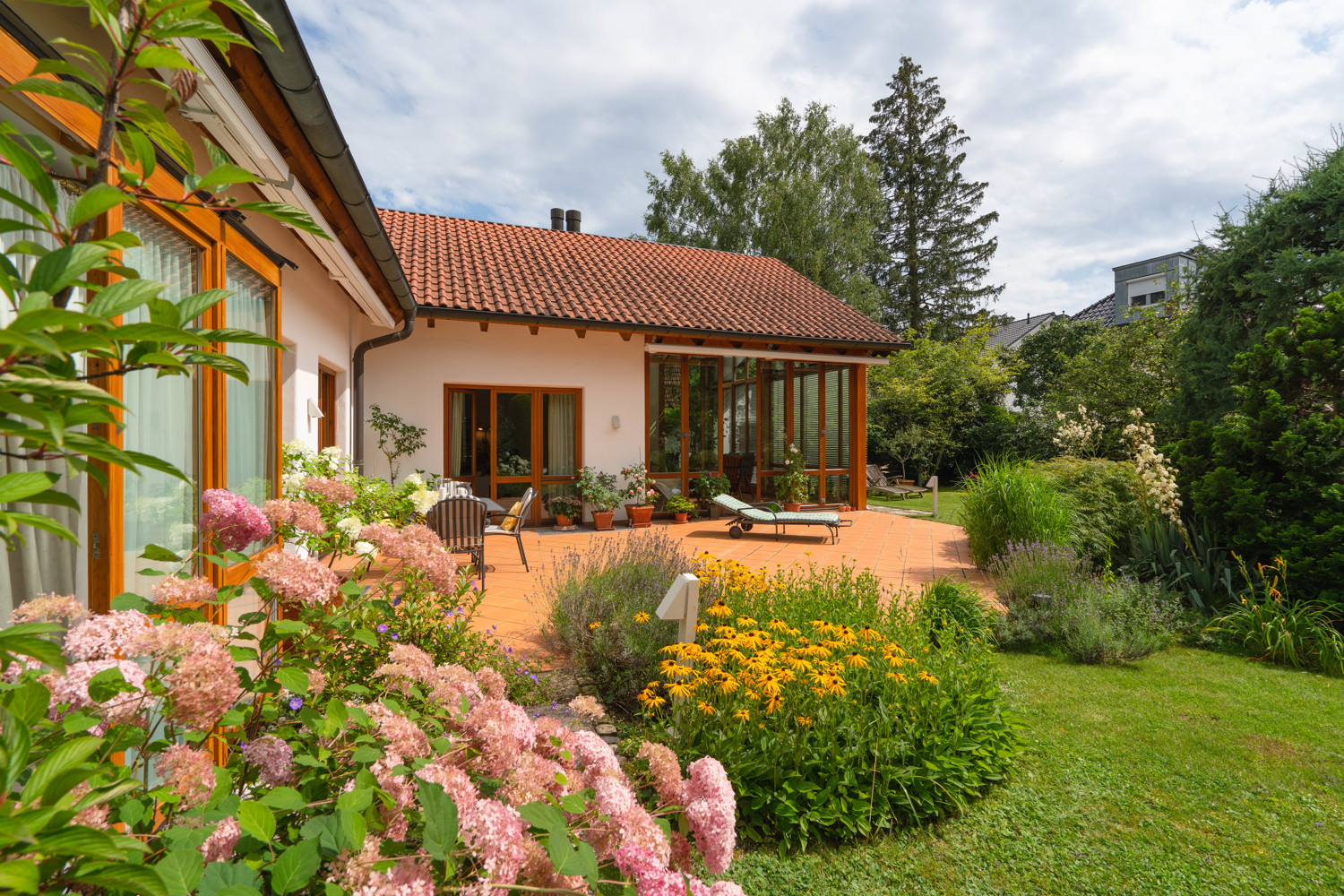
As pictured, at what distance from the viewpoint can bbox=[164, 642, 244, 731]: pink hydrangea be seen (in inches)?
40.0

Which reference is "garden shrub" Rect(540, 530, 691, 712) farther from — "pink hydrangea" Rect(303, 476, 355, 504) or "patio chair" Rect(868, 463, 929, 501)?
"patio chair" Rect(868, 463, 929, 501)

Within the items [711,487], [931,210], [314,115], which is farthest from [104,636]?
[931,210]

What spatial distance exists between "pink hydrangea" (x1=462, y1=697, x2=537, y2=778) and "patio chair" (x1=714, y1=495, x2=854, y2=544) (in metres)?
8.65

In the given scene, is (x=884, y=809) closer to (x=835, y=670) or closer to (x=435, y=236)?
(x=835, y=670)

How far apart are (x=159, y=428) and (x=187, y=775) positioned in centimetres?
186

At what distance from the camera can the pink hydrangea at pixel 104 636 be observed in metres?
1.06

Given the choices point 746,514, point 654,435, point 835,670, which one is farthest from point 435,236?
point 835,670

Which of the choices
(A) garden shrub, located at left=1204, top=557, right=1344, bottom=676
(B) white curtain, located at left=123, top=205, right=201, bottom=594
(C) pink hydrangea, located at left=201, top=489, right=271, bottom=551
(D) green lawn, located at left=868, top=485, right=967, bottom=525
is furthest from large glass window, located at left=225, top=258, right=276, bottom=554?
(D) green lawn, located at left=868, top=485, right=967, bottom=525

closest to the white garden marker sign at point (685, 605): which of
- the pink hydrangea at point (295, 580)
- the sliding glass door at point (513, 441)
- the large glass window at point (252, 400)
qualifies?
the pink hydrangea at point (295, 580)

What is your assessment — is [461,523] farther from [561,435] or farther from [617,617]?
[561,435]

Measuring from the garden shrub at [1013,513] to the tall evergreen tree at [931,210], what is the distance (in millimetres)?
21778

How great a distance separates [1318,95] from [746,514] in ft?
29.2

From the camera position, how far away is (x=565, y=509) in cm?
1104

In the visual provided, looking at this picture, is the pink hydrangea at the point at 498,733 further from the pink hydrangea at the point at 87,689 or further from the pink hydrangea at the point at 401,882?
the pink hydrangea at the point at 87,689
